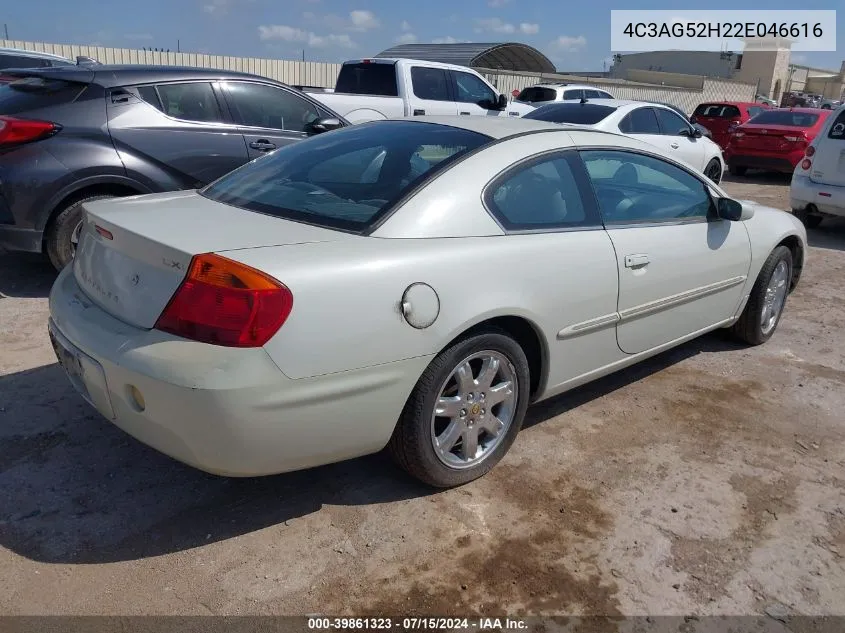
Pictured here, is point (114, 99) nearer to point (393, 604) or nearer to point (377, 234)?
point (377, 234)

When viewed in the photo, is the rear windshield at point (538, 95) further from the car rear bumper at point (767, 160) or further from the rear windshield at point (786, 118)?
the rear windshield at point (786, 118)

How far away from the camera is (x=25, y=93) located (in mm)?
5309

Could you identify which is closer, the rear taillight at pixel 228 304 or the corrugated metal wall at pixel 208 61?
the rear taillight at pixel 228 304

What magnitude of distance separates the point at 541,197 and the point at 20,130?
3.78 meters

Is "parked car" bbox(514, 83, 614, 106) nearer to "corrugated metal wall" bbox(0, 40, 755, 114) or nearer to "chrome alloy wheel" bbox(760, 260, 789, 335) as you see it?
"corrugated metal wall" bbox(0, 40, 755, 114)

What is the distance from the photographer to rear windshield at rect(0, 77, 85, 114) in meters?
5.17

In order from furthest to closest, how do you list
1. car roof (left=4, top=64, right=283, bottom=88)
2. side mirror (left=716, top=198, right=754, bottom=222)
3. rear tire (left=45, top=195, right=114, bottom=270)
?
car roof (left=4, top=64, right=283, bottom=88) → rear tire (left=45, top=195, right=114, bottom=270) → side mirror (left=716, top=198, right=754, bottom=222)

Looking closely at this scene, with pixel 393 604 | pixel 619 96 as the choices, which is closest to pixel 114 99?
pixel 393 604

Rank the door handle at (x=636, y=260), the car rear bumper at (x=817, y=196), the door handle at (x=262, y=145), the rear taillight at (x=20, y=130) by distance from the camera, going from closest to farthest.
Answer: the door handle at (x=636, y=260) → the rear taillight at (x=20, y=130) → the door handle at (x=262, y=145) → the car rear bumper at (x=817, y=196)

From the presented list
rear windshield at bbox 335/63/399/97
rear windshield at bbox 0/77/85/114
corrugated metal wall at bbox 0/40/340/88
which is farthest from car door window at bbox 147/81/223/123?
corrugated metal wall at bbox 0/40/340/88

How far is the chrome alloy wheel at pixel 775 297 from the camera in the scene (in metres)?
4.83

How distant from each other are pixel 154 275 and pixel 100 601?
107 centimetres

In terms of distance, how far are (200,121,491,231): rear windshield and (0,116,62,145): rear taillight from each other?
2.36m

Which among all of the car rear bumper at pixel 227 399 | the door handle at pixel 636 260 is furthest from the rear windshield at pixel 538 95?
the car rear bumper at pixel 227 399
